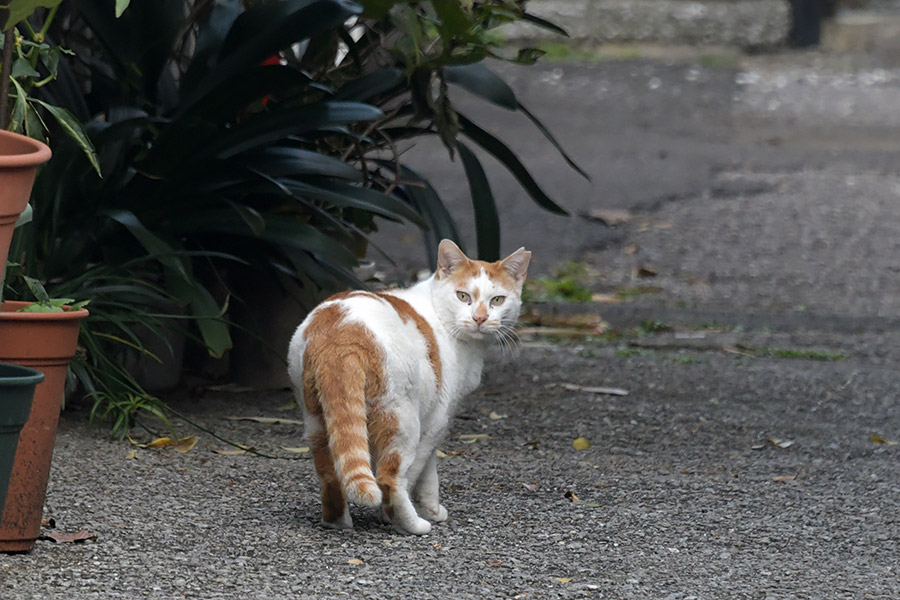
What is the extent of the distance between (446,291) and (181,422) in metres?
1.32

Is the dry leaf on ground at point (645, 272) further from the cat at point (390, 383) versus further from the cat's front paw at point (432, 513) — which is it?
the cat's front paw at point (432, 513)

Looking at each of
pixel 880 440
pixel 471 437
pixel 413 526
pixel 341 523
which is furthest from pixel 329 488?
pixel 880 440

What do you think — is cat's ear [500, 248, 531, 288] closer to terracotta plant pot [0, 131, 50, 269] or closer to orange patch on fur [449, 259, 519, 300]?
orange patch on fur [449, 259, 519, 300]

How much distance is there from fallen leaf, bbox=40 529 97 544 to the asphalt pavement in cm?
3

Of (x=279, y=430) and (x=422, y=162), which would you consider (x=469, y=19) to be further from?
(x=422, y=162)

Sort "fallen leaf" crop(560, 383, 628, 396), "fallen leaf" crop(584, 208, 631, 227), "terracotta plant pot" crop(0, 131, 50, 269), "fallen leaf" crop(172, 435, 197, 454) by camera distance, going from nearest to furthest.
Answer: "terracotta plant pot" crop(0, 131, 50, 269) → "fallen leaf" crop(172, 435, 197, 454) → "fallen leaf" crop(560, 383, 628, 396) → "fallen leaf" crop(584, 208, 631, 227)

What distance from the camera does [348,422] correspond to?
2973 mm

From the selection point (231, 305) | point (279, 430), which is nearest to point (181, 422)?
point (279, 430)

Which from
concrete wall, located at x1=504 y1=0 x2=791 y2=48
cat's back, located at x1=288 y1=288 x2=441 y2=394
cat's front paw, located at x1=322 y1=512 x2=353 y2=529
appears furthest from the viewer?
concrete wall, located at x1=504 y1=0 x2=791 y2=48

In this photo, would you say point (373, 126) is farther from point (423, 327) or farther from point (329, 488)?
point (329, 488)

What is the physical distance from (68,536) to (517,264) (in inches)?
55.3

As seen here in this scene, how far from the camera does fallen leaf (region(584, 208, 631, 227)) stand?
8.95 m

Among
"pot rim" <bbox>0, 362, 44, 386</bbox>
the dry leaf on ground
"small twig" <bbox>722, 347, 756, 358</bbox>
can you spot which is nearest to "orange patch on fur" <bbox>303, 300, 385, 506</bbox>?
"pot rim" <bbox>0, 362, 44, 386</bbox>

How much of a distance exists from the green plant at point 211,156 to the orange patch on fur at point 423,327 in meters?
1.01
